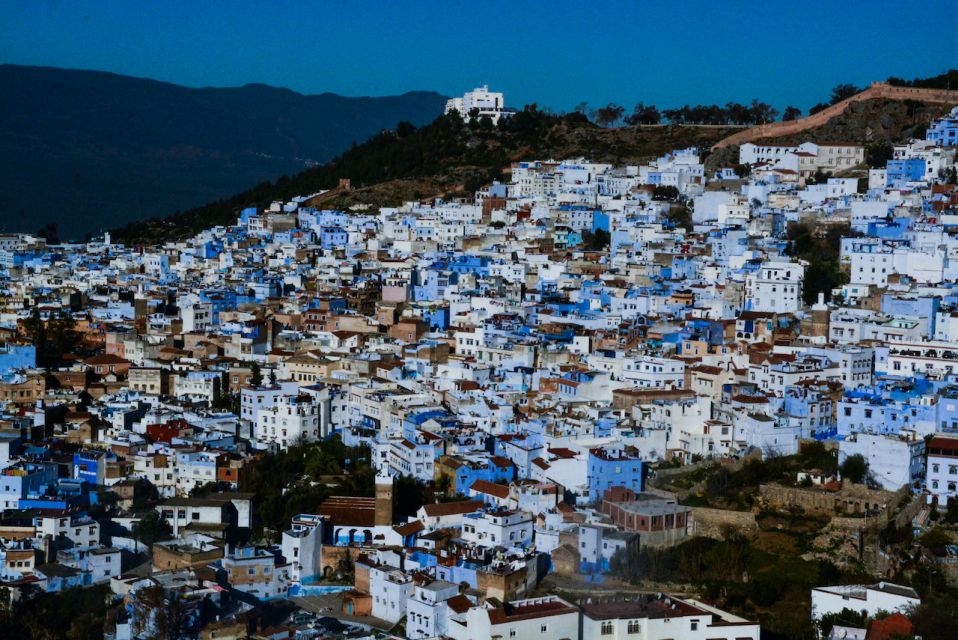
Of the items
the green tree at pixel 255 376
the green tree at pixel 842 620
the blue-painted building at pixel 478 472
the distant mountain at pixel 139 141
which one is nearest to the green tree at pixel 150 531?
the blue-painted building at pixel 478 472

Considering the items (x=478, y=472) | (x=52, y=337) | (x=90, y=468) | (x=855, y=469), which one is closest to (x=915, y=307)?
(x=855, y=469)

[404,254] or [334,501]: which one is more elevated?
[404,254]

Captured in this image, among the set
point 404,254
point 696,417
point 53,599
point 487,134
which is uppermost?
point 487,134

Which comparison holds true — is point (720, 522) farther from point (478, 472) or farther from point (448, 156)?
point (448, 156)

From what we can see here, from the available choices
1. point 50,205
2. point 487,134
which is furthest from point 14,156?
point 487,134

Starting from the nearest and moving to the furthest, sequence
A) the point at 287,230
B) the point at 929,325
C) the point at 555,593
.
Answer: the point at 555,593
the point at 929,325
the point at 287,230

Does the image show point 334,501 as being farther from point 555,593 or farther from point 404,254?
point 404,254

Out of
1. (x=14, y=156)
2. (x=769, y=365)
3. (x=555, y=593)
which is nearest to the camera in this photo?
(x=555, y=593)

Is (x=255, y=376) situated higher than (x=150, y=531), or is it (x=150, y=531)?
(x=255, y=376)

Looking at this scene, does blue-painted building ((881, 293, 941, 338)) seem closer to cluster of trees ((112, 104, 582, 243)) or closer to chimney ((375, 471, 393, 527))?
chimney ((375, 471, 393, 527))
